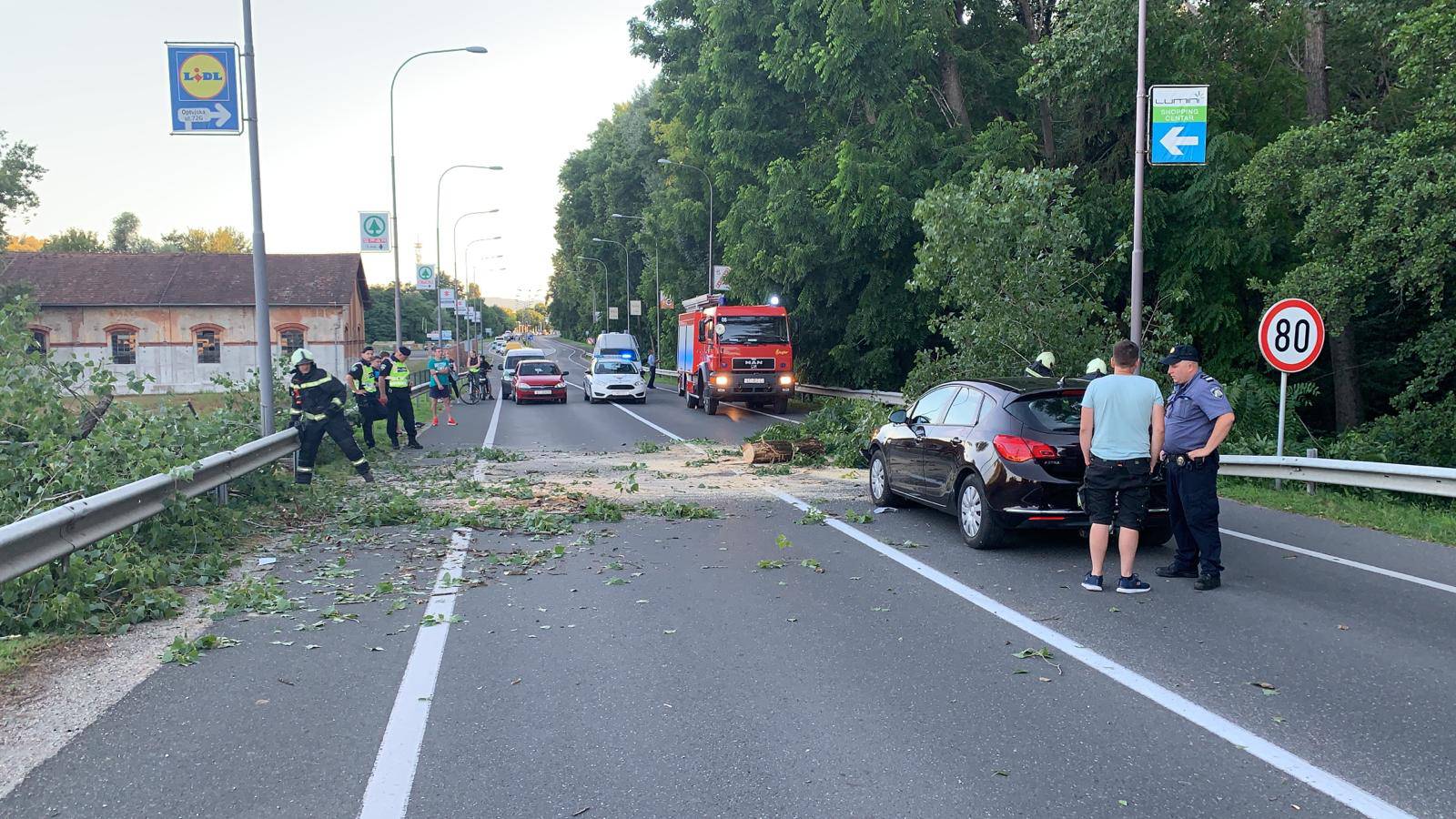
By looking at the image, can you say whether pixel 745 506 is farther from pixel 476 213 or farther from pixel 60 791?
pixel 476 213

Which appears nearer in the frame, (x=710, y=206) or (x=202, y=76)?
(x=202, y=76)

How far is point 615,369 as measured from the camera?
34875 millimetres

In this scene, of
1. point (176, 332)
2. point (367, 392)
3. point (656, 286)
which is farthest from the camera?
point (656, 286)

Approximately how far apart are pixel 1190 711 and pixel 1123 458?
2.67m

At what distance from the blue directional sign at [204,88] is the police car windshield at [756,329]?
16575 millimetres

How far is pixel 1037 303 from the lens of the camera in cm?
1620

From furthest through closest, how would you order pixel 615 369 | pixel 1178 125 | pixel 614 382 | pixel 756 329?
pixel 615 369
pixel 614 382
pixel 756 329
pixel 1178 125

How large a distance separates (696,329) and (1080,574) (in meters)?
24.0

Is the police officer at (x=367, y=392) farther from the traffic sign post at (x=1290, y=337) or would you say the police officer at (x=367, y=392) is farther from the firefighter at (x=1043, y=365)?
the traffic sign post at (x=1290, y=337)

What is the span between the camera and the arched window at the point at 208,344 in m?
48.1

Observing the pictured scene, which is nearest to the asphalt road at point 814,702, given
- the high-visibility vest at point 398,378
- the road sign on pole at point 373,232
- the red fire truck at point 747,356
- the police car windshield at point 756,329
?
the high-visibility vest at point 398,378

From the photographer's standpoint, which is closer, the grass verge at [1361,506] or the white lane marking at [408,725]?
the white lane marking at [408,725]

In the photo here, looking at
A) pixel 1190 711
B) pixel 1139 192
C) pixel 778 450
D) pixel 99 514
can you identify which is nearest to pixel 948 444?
pixel 1190 711

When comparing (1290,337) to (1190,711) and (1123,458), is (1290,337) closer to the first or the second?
(1123,458)
